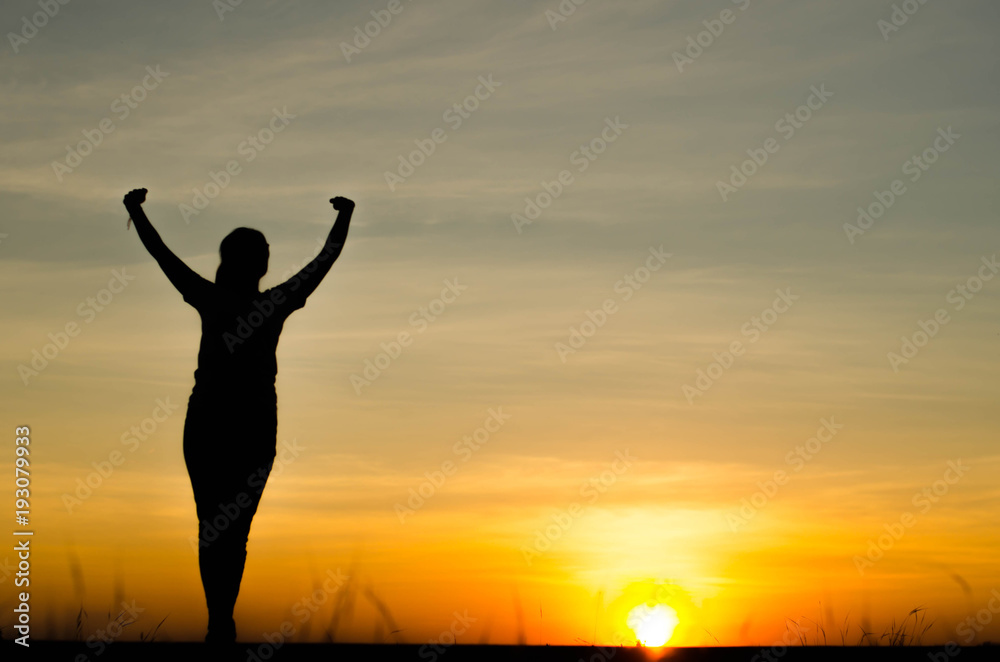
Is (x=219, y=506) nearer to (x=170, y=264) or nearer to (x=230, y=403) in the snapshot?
(x=230, y=403)

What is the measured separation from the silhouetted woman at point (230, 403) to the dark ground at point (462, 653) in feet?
1.22

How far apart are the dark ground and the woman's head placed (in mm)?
1830

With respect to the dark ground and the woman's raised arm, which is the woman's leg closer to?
the dark ground

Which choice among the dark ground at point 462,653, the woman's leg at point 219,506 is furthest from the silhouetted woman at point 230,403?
the dark ground at point 462,653

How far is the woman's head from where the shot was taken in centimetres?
463

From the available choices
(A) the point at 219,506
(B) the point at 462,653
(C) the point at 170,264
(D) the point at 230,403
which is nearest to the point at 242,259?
(C) the point at 170,264

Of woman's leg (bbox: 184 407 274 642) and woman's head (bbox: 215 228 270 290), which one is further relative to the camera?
woman's head (bbox: 215 228 270 290)

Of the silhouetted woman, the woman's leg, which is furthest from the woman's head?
the woman's leg

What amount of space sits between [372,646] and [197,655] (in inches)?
37.8

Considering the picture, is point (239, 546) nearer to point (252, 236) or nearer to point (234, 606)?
point (234, 606)

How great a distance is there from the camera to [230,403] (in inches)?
179

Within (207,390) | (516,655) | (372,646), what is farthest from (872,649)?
(207,390)

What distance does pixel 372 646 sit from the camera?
5.17 meters

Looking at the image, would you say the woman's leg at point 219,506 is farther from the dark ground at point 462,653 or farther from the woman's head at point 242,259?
the woman's head at point 242,259
